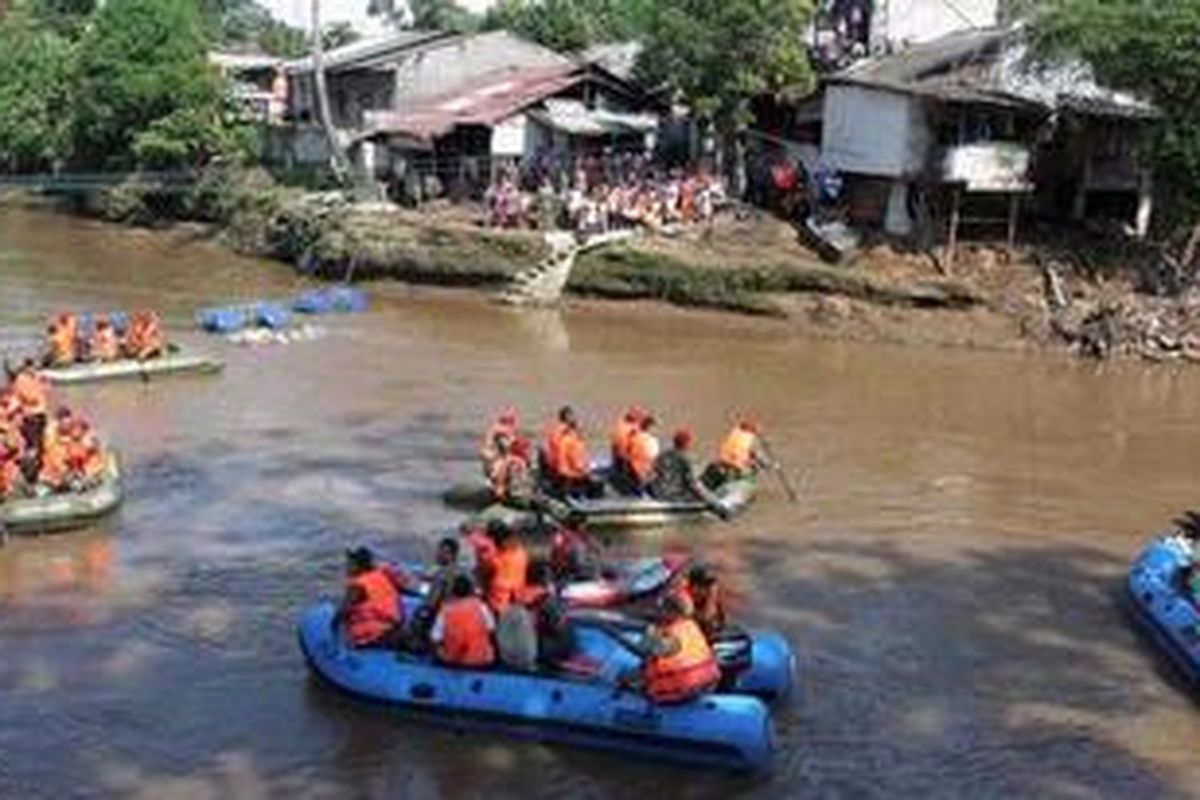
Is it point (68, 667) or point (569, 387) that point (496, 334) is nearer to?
point (569, 387)

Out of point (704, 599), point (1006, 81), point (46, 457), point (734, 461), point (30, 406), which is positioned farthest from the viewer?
point (1006, 81)

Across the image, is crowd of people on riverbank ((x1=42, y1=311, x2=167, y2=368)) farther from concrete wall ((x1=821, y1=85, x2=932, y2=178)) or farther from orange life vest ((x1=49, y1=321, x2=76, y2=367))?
concrete wall ((x1=821, y1=85, x2=932, y2=178))

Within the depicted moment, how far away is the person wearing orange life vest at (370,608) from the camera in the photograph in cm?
1611

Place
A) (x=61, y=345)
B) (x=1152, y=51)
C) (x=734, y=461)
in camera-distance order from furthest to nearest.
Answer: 1. (x=1152, y=51)
2. (x=61, y=345)
3. (x=734, y=461)

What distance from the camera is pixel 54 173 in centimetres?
5812

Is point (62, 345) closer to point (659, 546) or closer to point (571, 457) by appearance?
point (571, 457)

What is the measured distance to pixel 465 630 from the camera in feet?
51.4

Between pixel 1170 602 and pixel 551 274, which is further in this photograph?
pixel 551 274

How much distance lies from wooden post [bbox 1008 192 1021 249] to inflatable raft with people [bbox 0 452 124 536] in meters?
21.8

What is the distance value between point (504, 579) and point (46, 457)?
7.83 m

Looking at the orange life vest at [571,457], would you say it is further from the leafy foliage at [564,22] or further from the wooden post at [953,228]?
the leafy foliage at [564,22]

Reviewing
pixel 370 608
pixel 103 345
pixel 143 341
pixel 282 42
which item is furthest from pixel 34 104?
pixel 370 608

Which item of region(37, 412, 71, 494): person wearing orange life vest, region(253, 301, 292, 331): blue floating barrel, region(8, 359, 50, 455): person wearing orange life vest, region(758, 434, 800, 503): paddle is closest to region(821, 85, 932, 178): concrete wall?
region(253, 301, 292, 331): blue floating barrel

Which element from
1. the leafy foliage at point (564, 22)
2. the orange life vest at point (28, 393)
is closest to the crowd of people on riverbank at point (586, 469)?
the orange life vest at point (28, 393)
